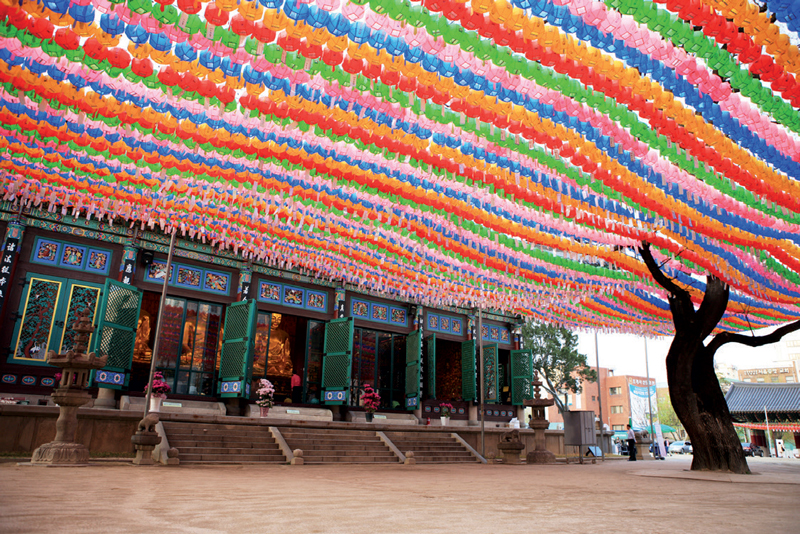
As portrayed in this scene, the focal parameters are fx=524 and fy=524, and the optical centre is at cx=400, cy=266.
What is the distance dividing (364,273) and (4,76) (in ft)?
27.3

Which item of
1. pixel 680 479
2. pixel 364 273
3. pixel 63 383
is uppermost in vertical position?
pixel 364 273

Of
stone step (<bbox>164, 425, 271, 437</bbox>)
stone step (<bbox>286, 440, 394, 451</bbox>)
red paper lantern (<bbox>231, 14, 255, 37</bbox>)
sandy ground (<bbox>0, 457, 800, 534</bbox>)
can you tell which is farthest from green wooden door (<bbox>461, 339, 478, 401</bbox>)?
red paper lantern (<bbox>231, 14, 255, 37</bbox>)

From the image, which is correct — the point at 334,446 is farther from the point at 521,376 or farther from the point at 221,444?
the point at 521,376

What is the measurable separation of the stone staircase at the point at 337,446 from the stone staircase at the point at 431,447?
25.7 inches

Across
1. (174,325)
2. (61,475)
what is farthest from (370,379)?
(61,475)

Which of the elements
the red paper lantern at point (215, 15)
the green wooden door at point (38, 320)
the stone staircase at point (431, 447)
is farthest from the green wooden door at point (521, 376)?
the red paper lantern at point (215, 15)

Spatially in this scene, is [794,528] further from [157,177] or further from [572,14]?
[157,177]

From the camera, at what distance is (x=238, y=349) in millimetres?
12734

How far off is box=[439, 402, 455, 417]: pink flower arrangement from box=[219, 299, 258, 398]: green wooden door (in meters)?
5.84

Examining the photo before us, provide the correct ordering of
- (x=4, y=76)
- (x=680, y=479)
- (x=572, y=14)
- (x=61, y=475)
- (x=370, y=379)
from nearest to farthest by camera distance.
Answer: (x=572, y=14), (x=4, y=76), (x=61, y=475), (x=680, y=479), (x=370, y=379)

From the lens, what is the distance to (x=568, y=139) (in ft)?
19.7

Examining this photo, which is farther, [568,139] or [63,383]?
[63,383]

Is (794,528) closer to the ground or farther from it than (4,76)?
closer to the ground

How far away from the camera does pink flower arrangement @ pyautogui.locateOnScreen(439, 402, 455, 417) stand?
15.6 meters
